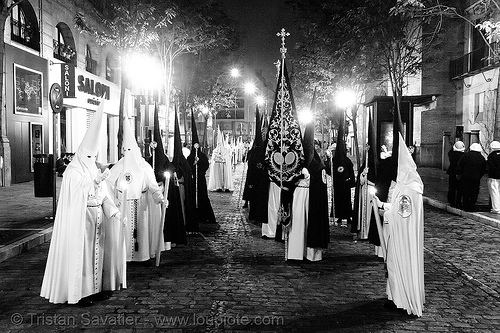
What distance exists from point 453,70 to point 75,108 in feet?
75.6

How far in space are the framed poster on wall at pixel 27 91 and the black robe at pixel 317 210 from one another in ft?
49.8

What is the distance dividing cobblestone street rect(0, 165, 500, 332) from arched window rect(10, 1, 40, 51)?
13348 mm

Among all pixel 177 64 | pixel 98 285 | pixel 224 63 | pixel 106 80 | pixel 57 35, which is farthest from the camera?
pixel 224 63

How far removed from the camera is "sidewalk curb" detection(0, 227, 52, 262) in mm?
8180

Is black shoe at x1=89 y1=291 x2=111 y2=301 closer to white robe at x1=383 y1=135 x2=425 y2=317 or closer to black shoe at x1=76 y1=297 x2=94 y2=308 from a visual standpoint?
Result: black shoe at x1=76 y1=297 x2=94 y2=308

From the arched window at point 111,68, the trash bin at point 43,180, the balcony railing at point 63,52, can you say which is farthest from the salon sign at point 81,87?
the trash bin at point 43,180

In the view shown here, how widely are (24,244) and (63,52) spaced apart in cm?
1744

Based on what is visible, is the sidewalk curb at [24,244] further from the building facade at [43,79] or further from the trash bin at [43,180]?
the building facade at [43,79]

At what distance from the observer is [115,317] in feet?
18.3

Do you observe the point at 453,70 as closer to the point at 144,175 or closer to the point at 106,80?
the point at 106,80

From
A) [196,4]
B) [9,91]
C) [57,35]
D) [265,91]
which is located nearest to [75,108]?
[57,35]

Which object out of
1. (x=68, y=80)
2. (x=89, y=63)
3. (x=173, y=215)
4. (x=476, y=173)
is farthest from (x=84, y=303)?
(x=89, y=63)

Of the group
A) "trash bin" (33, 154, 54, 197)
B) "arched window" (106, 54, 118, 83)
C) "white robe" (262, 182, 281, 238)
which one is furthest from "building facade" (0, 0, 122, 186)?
"white robe" (262, 182, 281, 238)

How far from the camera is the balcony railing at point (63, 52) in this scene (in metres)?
23.3
